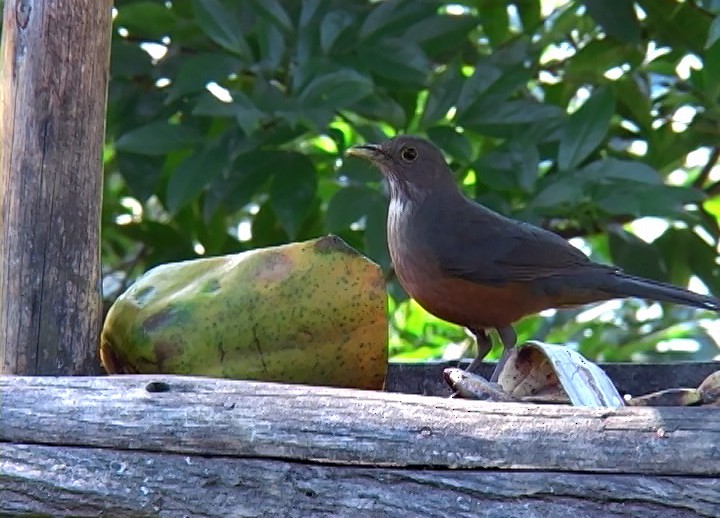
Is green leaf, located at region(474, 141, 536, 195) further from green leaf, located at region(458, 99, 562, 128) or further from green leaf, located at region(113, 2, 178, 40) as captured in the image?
green leaf, located at region(113, 2, 178, 40)

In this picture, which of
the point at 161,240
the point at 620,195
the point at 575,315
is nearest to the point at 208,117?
the point at 161,240

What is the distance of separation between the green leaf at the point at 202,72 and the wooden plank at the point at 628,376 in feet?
2.99

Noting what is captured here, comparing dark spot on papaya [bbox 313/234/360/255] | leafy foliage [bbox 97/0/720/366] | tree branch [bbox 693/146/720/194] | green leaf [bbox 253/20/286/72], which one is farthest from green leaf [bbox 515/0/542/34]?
dark spot on papaya [bbox 313/234/360/255]

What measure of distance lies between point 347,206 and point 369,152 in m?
0.21

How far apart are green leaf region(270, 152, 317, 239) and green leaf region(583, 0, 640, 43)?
2.96 feet

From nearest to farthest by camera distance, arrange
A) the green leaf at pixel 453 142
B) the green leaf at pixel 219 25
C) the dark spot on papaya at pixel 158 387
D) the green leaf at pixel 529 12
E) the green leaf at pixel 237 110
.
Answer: the dark spot on papaya at pixel 158 387, the green leaf at pixel 237 110, the green leaf at pixel 219 25, the green leaf at pixel 453 142, the green leaf at pixel 529 12

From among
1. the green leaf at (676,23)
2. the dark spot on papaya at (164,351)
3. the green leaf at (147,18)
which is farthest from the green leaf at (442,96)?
the dark spot on papaya at (164,351)

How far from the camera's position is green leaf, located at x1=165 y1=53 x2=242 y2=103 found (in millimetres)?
3277

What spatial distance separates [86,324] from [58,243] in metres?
0.16

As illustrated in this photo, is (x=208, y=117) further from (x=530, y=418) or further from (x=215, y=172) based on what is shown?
(x=530, y=418)

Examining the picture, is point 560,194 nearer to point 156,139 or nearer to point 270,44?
point 270,44

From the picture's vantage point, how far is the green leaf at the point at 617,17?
3.57 m

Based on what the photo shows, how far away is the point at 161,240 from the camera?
3930mm

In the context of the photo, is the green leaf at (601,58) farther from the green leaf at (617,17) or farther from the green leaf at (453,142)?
the green leaf at (453,142)
